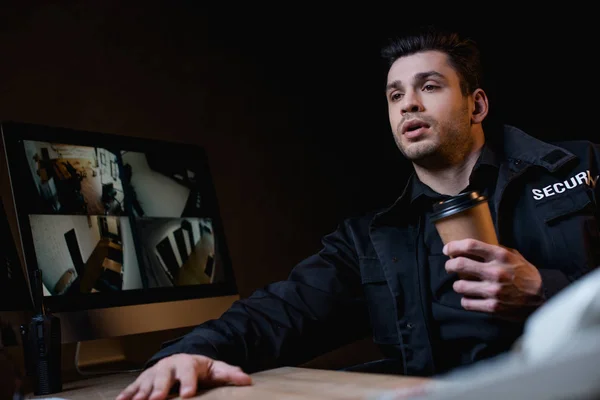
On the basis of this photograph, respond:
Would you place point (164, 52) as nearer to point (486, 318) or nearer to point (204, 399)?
point (486, 318)

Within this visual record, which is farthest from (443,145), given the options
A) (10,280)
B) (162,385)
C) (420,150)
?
(10,280)

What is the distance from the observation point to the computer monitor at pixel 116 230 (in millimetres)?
1564

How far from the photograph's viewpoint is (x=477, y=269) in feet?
3.71

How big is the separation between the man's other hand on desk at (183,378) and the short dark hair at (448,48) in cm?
123

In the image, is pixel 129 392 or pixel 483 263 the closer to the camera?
pixel 129 392

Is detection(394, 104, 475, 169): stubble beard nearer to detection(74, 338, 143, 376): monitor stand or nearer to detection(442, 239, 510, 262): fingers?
detection(442, 239, 510, 262): fingers

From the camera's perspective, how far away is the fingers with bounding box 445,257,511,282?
1110 mm

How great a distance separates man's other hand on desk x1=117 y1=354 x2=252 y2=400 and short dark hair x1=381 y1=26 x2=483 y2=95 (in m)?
1.23

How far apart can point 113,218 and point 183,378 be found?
0.91 m

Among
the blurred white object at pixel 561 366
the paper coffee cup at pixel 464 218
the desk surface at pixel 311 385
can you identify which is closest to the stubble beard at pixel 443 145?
the paper coffee cup at pixel 464 218

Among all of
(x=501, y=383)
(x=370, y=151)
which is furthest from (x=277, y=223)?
(x=501, y=383)

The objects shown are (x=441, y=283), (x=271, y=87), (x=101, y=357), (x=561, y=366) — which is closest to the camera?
(x=561, y=366)

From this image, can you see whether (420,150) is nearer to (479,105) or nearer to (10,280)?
(479,105)

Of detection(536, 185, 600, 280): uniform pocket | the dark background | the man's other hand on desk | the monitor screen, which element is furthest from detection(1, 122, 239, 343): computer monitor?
detection(536, 185, 600, 280): uniform pocket
